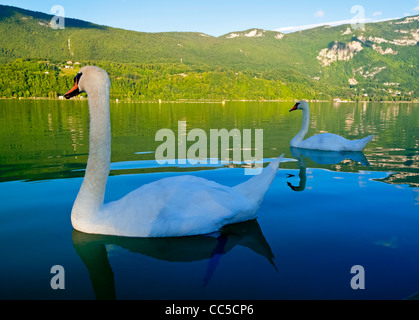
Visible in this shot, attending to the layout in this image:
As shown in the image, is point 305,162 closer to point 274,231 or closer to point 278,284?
point 274,231

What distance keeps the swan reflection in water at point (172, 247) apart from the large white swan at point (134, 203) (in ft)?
0.46

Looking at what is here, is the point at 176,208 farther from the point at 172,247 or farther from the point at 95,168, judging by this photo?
the point at 95,168

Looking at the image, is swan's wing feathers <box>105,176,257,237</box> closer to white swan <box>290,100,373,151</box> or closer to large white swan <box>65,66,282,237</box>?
large white swan <box>65,66,282,237</box>

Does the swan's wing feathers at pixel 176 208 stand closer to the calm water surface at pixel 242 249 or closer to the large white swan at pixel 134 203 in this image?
the large white swan at pixel 134 203

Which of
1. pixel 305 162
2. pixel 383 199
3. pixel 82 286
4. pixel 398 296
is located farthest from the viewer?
pixel 305 162

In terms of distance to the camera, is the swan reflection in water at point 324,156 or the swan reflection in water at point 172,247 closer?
the swan reflection in water at point 172,247

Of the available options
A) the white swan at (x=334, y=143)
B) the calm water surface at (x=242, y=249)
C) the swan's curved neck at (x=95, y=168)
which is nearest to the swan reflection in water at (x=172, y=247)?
the calm water surface at (x=242, y=249)

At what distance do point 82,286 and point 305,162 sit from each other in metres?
10.4

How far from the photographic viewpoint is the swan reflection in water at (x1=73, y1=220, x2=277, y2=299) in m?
4.83

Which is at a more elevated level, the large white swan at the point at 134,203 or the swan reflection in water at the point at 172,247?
the large white swan at the point at 134,203

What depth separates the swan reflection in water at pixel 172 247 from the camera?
15.8 ft

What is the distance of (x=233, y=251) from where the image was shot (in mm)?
5312

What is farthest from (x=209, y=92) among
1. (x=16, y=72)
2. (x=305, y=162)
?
(x=305, y=162)

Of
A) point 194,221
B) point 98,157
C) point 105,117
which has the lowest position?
point 194,221
